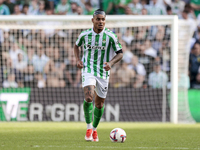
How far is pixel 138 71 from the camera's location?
41.8ft

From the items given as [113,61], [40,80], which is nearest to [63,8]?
[40,80]

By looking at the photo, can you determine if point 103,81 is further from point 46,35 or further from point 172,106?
point 46,35

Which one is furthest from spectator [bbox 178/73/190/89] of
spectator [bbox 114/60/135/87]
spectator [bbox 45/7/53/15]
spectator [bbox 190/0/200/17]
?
spectator [bbox 45/7/53/15]

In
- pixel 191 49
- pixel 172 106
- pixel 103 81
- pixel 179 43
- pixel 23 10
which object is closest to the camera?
pixel 103 81

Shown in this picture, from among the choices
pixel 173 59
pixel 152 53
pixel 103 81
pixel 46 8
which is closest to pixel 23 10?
pixel 46 8

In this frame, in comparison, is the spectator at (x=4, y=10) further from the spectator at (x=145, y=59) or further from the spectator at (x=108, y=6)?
the spectator at (x=145, y=59)

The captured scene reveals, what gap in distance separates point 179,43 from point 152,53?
2.97 feet

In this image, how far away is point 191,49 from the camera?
13570 millimetres

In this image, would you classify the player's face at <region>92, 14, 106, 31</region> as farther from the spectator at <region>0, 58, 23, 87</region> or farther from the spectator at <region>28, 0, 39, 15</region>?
the spectator at <region>28, 0, 39, 15</region>

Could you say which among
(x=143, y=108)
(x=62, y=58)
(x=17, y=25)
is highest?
(x=17, y=25)

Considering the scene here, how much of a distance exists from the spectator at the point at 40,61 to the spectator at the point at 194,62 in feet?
15.8

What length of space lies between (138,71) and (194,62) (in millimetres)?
2057

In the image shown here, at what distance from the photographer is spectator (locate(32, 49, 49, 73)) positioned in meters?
12.7

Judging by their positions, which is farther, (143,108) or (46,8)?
(46,8)
